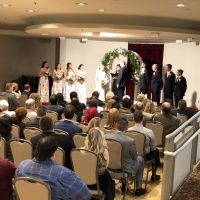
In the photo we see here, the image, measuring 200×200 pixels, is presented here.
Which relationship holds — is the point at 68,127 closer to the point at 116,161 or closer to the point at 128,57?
the point at 116,161

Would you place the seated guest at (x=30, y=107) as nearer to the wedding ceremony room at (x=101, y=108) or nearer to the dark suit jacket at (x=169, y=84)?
the wedding ceremony room at (x=101, y=108)

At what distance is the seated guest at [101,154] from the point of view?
413cm

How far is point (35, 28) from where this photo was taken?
1040 centimetres

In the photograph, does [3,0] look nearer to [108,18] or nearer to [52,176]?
[108,18]

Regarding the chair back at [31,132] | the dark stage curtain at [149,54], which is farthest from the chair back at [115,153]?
the dark stage curtain at [149,54]

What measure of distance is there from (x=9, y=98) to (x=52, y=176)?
6.04 meters

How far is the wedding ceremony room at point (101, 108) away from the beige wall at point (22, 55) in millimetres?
43

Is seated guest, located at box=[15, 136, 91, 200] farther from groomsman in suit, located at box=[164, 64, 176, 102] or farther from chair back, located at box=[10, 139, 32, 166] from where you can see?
groomsman in suit, located at box=[164, 64, 176, 102]

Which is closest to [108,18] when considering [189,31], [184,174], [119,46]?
[189,31]

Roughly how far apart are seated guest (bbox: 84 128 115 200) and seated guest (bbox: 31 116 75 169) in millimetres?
595

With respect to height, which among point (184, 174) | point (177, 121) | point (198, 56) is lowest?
point (184, 174)

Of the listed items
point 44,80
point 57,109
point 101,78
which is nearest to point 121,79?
point 101,78

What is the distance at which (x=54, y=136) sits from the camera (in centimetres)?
471

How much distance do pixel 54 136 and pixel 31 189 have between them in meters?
1.59
